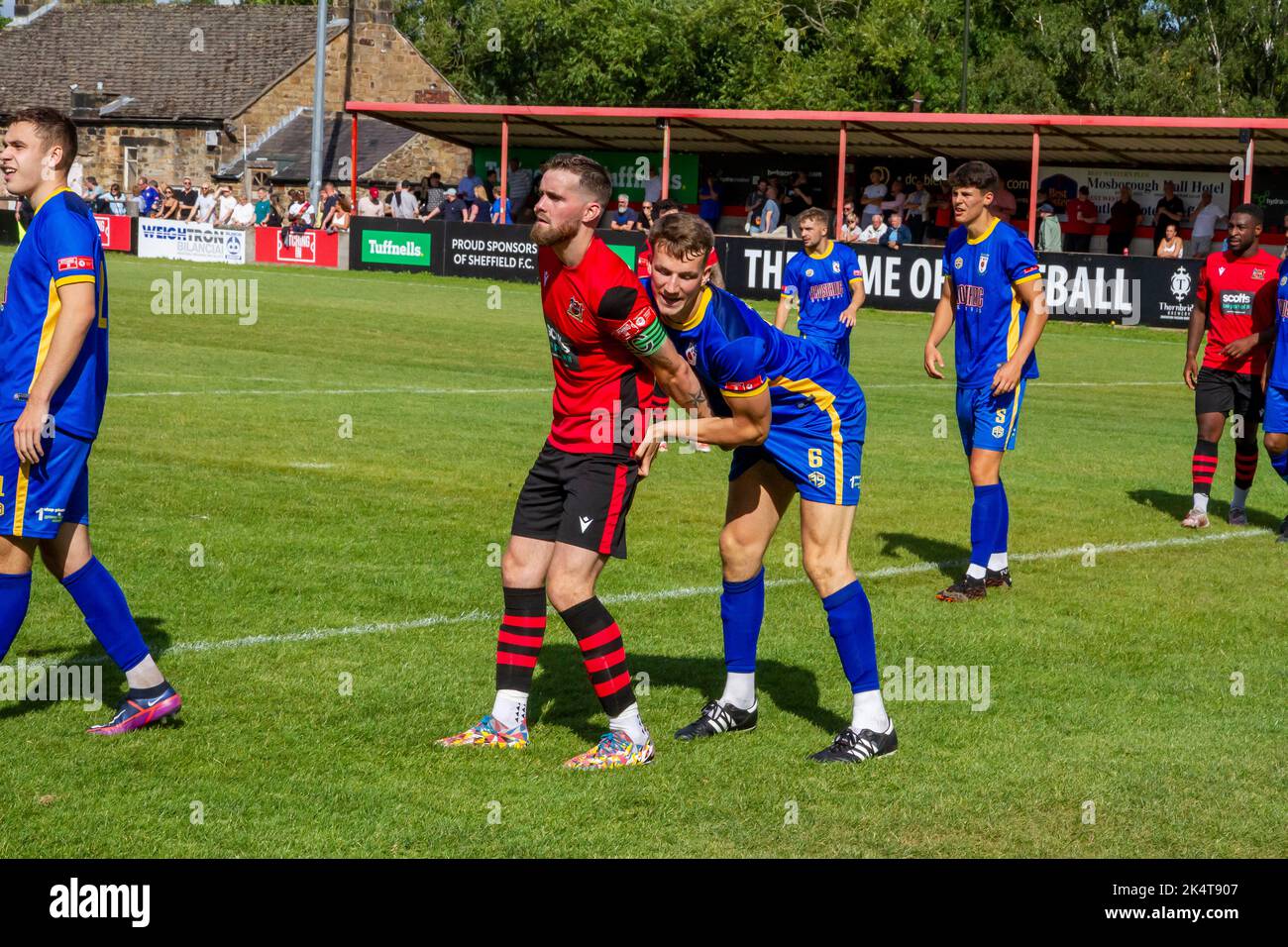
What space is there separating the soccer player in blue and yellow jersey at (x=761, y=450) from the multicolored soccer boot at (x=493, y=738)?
668mm

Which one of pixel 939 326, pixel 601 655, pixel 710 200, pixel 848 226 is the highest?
pixel 710 200

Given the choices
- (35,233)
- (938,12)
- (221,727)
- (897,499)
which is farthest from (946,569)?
(938,12)

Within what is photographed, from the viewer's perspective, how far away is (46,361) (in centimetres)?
582

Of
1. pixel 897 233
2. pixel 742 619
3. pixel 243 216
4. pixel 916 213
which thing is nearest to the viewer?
pixel 742 619

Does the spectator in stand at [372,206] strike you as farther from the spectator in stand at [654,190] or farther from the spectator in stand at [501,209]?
the spectator in stand at [654,190]

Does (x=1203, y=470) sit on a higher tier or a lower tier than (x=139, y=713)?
higher

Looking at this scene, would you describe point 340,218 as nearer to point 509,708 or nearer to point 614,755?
Result: point 509,708

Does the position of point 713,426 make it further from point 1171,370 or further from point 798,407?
point 1171,370

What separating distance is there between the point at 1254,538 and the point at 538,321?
17423mm

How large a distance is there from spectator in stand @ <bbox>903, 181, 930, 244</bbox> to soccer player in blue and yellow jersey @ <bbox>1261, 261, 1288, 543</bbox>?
25584 mm

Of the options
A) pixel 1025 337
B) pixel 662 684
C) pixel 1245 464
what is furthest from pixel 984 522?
pixel 1245 464

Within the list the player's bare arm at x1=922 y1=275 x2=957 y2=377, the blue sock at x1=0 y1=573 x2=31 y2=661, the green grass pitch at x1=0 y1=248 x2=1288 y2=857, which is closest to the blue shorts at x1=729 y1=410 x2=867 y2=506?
the green grass pitch at x1=0 y1=248 x2=1288 y2=857

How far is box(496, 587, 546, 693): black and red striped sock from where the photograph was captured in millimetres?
6230

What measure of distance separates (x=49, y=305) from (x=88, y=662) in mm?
1969
